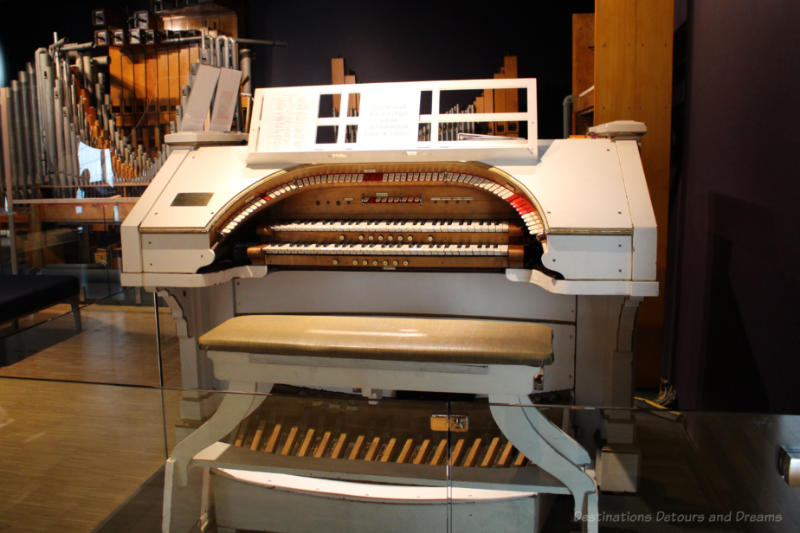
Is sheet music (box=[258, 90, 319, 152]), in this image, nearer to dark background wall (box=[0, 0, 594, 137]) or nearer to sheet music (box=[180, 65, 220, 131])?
sheet music (box=[180, 65, 220, 131])

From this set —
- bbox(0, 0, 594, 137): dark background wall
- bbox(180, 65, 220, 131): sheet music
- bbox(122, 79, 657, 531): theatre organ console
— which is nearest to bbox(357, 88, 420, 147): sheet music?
bbox(122, 79, 657, 531): theatre organ console

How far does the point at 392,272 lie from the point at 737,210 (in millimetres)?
1398

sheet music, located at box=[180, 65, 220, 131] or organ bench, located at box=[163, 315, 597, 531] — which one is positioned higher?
sheet music, located at box=[180, 65, 220, 131]

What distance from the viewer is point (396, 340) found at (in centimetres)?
197

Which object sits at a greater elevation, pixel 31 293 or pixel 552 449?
pixel 31 293

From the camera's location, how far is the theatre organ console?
1.91 meters

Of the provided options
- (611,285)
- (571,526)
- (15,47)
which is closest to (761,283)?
(611,285)

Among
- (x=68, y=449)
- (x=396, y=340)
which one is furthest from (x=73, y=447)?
(x=396, y=340)

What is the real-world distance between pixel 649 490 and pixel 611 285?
2.02 feet

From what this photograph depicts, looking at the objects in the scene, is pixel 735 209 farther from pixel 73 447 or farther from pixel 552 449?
pixel 73 447

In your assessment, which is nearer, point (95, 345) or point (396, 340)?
point (396, 340)

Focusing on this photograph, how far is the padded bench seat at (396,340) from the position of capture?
189 centimetres

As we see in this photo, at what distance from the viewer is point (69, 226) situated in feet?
16.4

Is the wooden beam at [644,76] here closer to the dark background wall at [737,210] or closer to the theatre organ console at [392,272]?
the dark background wall at [737,210]
